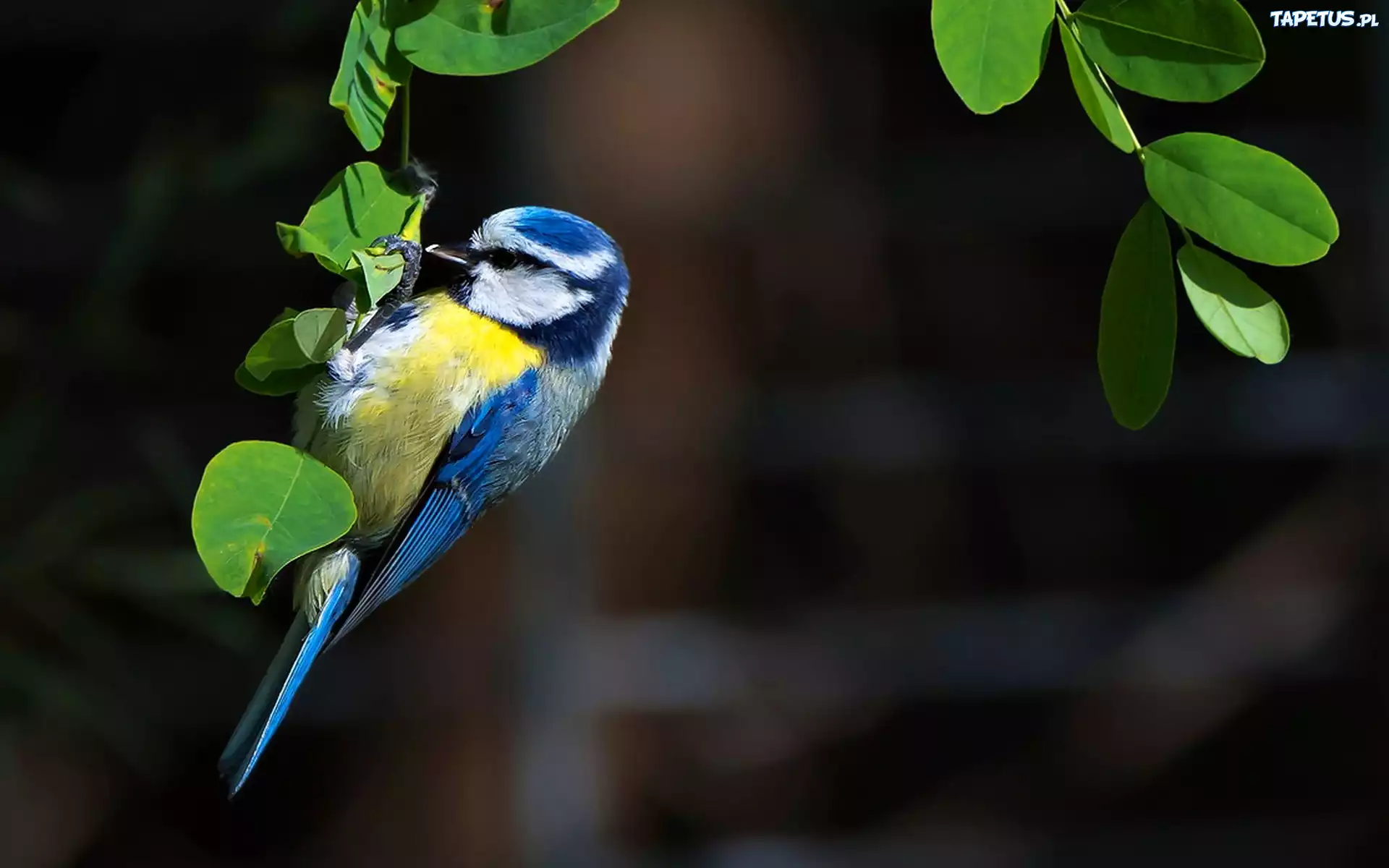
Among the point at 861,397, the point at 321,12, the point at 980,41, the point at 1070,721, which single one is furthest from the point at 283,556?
the point at 1070,721

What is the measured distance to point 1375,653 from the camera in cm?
285

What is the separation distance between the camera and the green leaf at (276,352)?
61 centimetres

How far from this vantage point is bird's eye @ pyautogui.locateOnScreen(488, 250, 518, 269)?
38.2 inches

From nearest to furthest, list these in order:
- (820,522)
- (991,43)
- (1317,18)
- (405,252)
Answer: (991,43) → (405,252) → (1317,18) → (820,522)

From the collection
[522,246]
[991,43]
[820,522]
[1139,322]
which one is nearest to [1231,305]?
[1139,322]

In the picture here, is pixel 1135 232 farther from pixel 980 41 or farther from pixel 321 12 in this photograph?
pixel 321 12

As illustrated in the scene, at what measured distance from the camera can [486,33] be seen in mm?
621

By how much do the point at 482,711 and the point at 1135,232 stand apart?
2.12 m

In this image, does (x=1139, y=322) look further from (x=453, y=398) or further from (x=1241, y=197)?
(x=453, y=398)

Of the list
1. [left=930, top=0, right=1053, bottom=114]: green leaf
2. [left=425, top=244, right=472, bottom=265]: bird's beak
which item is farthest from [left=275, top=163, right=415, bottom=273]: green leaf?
[left=930, top=0, right=1053, bottom=114]: green leaf

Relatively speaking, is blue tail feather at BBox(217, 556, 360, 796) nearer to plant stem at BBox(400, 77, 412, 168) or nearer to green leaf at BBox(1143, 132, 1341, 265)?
plant stem at BBox(400, 77, 412, 168)

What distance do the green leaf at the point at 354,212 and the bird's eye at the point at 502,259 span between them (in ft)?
0.83

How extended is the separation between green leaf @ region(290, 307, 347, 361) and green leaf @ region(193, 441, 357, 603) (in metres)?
0.04

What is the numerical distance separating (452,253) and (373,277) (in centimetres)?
29
